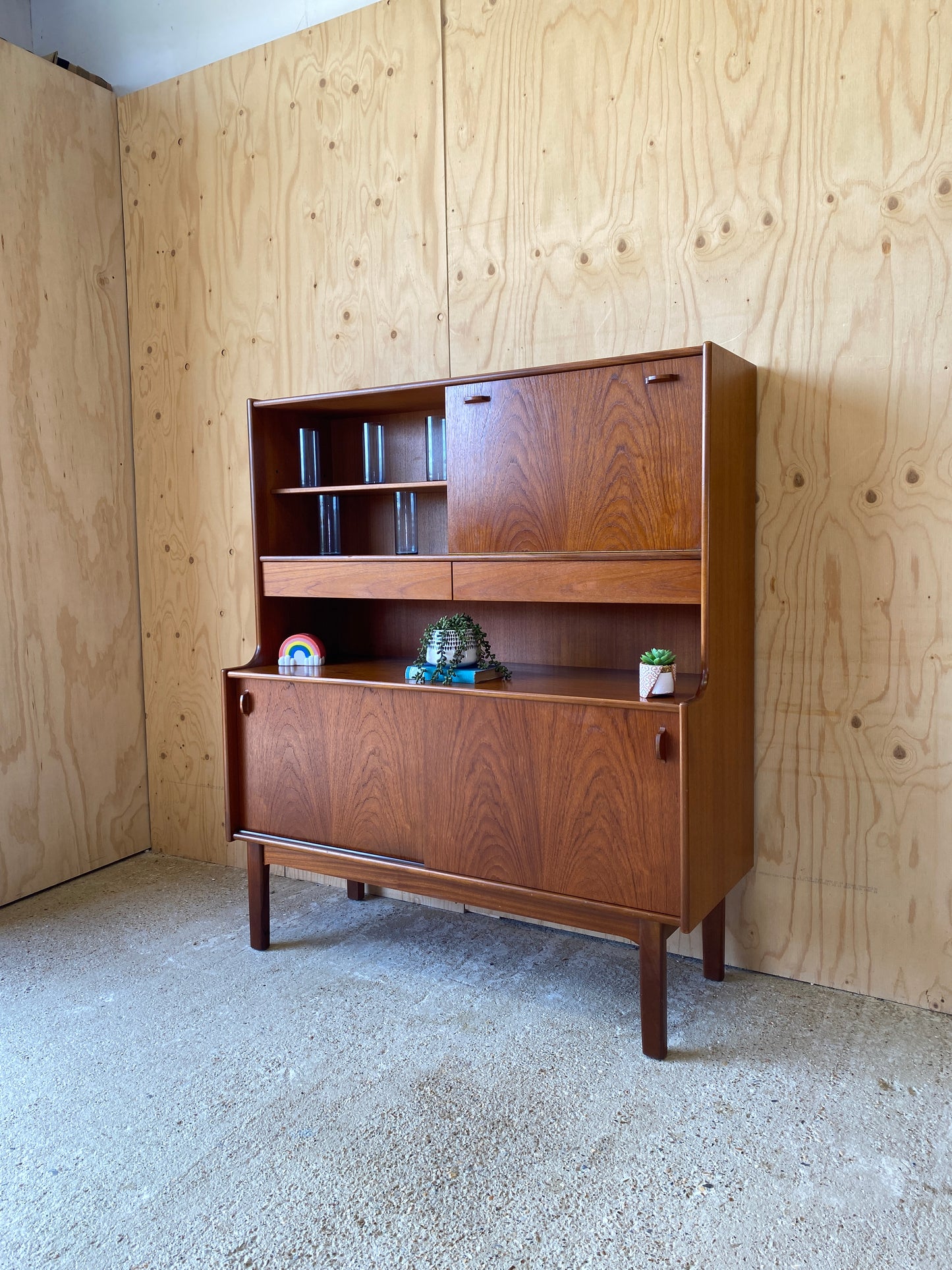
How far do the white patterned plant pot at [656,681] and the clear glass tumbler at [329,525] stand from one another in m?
1.22

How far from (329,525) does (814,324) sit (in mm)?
1548

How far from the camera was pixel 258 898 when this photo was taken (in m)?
2.82

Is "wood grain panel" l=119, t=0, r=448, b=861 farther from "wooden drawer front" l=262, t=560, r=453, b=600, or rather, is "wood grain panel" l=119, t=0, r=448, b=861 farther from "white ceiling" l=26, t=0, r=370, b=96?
"wooden drawer front" l=262, t=560, r=453, b=600

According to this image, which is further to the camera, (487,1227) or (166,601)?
(166,601)

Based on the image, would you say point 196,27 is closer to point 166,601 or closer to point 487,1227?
point 166,601

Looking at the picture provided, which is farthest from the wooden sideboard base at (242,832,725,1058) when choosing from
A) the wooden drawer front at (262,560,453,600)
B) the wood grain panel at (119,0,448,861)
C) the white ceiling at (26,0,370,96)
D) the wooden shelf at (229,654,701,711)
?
the white ceiling at (26,0,370,96)

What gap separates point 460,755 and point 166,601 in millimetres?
1749

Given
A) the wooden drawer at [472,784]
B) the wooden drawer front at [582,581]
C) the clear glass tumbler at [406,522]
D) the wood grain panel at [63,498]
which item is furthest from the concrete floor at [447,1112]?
the clear glass tumbler at [406,522]

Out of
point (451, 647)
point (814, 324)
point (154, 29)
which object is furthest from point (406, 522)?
point (154, 29)

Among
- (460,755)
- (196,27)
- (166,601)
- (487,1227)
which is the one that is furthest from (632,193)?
(487,1227)

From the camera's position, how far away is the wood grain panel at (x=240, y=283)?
3031 mm

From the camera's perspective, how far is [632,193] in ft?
8.64

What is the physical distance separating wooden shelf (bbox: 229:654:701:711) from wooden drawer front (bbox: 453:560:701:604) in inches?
8.8

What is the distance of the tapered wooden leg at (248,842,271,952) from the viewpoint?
2820mm
